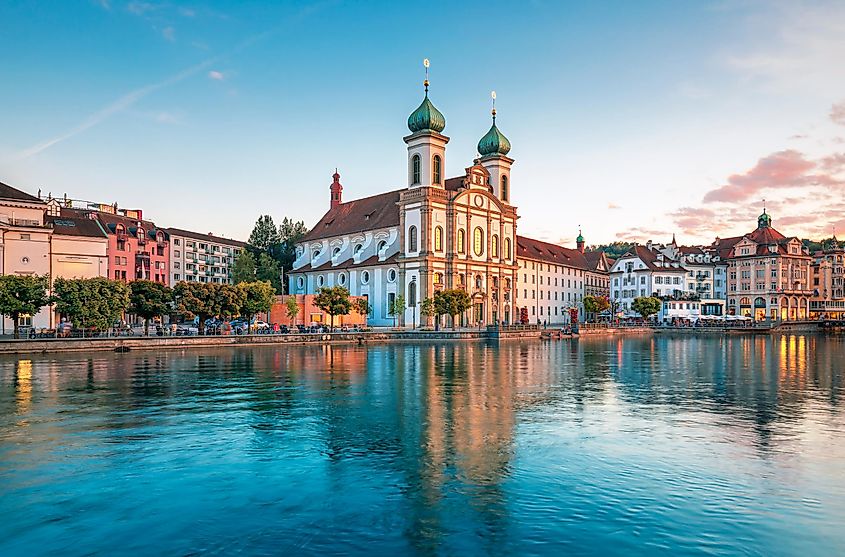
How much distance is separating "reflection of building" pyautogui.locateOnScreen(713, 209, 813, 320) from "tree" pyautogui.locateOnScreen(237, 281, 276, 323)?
306 feet

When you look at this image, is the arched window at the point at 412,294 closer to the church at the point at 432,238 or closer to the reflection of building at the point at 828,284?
the church at the point at 432,238

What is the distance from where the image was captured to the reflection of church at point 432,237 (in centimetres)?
8169

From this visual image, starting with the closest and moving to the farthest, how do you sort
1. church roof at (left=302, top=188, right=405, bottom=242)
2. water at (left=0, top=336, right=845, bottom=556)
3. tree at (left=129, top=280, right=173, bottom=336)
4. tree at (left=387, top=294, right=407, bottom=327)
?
water at (left=0, top=336, right=845, bottom=556), tree at (left=129, top=280, right=173, bottom=336), tree at (left=387, top=294, right=407, bottom=327), church roof at (left=302, top=188, right=405, bottom=242)

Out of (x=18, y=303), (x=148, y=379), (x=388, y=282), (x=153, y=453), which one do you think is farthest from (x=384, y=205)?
(x=153, y=453)

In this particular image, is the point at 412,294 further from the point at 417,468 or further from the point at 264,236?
the point at 417,468

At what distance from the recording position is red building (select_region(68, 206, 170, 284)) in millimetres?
92938

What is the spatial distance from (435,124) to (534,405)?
2467 inches

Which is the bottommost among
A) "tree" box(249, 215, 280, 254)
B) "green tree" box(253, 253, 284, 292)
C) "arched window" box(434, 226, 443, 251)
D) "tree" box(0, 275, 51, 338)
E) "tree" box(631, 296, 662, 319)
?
"tree" box(631, 296, 662, 319)

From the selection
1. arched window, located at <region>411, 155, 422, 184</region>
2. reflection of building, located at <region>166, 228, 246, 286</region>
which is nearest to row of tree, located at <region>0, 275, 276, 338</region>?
arched window, located at <region>411, 155, 422, 184</region>

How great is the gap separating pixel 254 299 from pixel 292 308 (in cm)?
1028

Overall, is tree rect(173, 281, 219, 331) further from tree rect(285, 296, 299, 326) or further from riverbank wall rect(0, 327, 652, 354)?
tree rect(285, 296, 299, 326)

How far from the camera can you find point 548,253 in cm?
11406

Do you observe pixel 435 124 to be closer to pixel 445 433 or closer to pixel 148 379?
pixel 148 379

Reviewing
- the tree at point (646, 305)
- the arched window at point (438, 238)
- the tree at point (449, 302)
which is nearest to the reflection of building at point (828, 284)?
the tree at point (646, 305)
